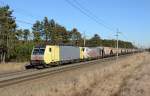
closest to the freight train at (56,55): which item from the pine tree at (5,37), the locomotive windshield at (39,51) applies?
the locomotive windshield at (39,51)

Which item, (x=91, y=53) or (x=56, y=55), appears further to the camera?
(x=91, y=53)

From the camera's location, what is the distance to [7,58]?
57.9m

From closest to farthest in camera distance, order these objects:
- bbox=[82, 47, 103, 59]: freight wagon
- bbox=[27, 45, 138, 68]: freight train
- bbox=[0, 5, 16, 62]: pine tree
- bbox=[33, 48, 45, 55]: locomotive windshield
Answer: bbox=[27, 45, 138, 68]: freight train → bbox=[33, 48, 45, 55]: locomotive windshield → bbox=[0, 5, 16, 62]: pine tree → bbox=[82, 47, 103, 59]: freight wagon

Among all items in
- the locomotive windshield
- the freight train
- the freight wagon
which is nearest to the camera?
the freight train

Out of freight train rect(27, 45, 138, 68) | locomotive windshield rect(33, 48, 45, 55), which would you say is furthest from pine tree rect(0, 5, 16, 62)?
locomotive windshield rect(33, 48, 45, 55)

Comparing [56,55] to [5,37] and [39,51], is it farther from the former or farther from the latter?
[5,37]

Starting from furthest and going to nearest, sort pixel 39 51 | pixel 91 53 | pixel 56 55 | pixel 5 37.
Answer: pixel 91 53 → pixel 5 37 → pixel 56 55 → pixel 39 51

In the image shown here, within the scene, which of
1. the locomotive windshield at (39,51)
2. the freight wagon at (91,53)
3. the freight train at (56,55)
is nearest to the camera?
the freight train at (56,55)

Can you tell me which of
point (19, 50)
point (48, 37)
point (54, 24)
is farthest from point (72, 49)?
point (54, 24)

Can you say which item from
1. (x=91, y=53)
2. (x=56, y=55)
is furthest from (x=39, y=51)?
(x=91, y=53)

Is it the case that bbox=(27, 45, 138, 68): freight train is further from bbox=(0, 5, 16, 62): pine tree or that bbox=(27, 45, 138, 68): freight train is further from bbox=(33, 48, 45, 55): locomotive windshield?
bbox=(0, 5, 16, 62): pine tree

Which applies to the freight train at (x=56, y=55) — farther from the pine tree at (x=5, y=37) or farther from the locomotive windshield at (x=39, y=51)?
the pine tree at (x=5, y=37)

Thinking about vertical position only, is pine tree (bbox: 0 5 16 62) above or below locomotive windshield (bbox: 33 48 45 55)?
above

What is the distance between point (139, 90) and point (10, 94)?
6986mm
